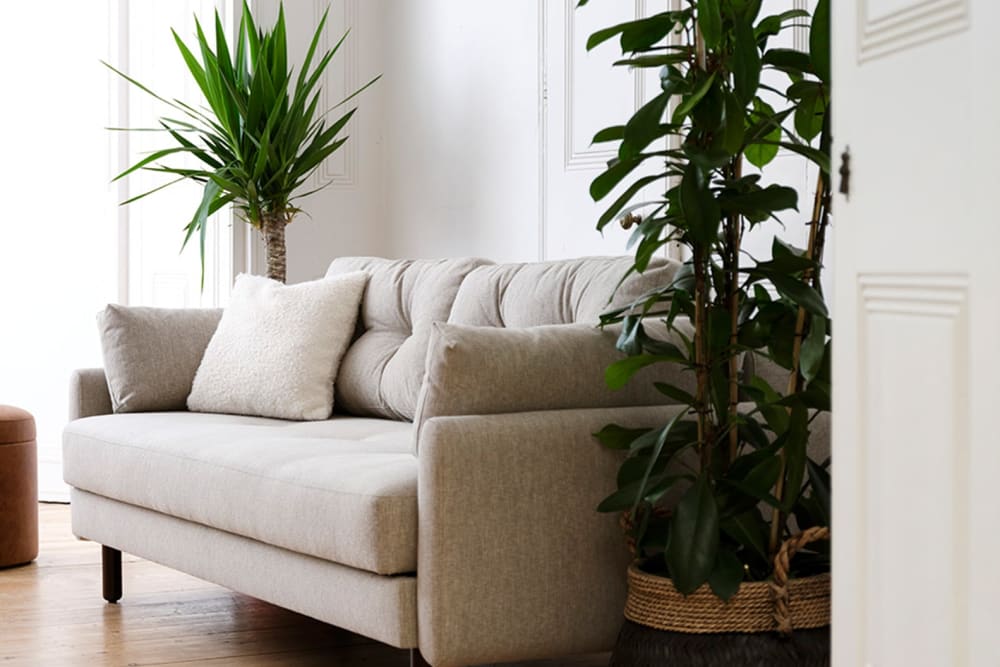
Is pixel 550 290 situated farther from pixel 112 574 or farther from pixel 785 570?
pixel 112 574

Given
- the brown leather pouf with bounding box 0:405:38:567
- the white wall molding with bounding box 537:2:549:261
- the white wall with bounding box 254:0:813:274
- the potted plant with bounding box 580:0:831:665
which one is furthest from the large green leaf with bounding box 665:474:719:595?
the brown leather pouf with bounding box 0:405:38:567

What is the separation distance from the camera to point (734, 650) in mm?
2146

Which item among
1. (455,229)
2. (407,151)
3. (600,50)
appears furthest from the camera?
(407,151)

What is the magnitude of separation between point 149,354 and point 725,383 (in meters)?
1.88

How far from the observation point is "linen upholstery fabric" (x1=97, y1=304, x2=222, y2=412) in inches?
140

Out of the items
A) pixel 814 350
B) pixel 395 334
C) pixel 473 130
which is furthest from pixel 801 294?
pixel 473 130

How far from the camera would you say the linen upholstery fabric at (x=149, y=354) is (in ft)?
11.7

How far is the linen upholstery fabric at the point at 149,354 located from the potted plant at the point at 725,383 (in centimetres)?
165

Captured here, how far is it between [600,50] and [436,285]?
3.37 feet
